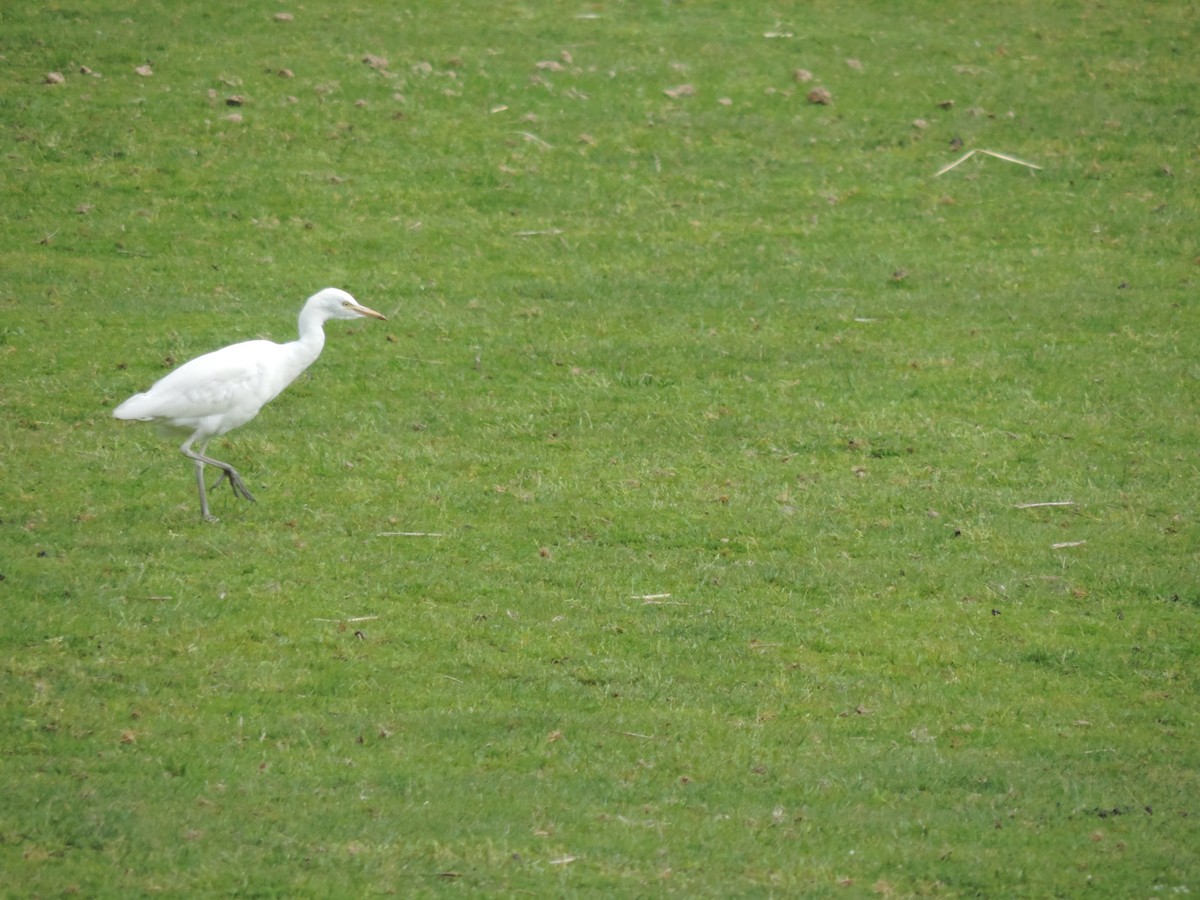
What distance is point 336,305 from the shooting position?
1342 cm

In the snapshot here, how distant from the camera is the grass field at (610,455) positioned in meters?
8.36

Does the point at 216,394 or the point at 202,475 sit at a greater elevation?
the point at 216,394

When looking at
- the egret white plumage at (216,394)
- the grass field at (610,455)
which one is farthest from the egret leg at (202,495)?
the grass field at (610,455)

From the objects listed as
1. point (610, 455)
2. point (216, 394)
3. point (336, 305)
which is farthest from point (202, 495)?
point (610, 455)

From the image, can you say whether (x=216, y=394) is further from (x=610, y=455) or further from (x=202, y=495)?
(x=610, y=455)

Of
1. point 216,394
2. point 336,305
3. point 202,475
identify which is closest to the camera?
point 202,475

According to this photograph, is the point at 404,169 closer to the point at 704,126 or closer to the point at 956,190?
the point at 704,126

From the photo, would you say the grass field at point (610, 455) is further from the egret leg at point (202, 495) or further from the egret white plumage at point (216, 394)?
the egret white plumage at point (216, 394)

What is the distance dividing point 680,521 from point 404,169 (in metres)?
9.55

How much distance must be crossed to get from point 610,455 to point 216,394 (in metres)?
3.77

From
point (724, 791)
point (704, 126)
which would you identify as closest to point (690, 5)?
point (704, 126)

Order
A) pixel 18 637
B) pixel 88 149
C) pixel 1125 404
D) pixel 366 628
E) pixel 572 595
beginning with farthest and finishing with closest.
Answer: pixel 88 149, pixel 1125 404, pixel 572 595, pixel 366 628, pixel 18 637

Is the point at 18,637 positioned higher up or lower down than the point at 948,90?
lower down

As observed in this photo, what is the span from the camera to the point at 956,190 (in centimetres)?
2088
